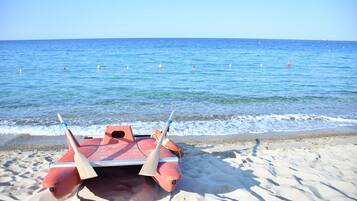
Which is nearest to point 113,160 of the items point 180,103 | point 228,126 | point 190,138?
point 190,138

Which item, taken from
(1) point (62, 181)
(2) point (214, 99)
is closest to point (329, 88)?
(2) point (214, 99)

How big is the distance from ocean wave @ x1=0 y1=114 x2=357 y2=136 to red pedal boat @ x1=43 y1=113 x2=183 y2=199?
13.0ft

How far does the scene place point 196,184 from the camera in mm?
5820

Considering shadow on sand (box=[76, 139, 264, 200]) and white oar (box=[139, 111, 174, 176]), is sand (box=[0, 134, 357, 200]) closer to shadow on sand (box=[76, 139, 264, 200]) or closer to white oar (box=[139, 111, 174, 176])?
shadow on sand (box=[76, 139, 264, 200])

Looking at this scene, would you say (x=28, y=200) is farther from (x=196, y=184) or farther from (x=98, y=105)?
(x=98, y=105)

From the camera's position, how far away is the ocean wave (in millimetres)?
9945

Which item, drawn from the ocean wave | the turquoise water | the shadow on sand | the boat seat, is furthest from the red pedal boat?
the turquoise water

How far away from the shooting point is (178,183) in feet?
19.1

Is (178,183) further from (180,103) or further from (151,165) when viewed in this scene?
(180,103)

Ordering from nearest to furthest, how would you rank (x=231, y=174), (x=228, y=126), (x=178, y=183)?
(x=178, y=183) < (x=231, y=174) < (x=228, y=126)

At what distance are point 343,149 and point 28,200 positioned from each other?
7370 mm

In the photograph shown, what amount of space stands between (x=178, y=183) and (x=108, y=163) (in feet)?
5.04

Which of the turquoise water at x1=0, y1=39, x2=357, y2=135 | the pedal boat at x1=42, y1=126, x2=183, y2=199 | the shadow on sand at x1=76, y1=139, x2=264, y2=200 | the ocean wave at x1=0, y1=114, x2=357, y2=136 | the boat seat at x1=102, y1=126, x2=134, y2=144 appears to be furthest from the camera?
the turquoise water at x1=0, y1=39, x2=357, y2=135

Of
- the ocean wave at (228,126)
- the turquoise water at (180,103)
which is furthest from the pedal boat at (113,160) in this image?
the turquoise water at (180,103)
